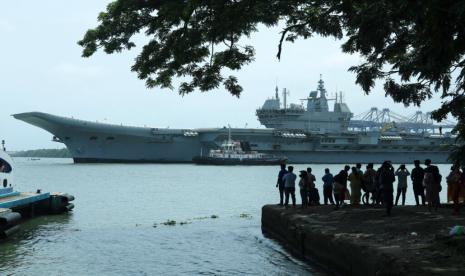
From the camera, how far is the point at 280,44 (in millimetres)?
8992

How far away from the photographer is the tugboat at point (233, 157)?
3499 inches

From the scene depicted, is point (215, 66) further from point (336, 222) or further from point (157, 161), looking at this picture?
point (157, 161)

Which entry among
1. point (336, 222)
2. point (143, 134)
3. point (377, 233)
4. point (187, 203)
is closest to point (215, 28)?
point (377, 233)

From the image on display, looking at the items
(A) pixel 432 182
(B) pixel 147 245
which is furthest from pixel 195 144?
(A) pixel 432 182

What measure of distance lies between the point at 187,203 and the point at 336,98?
93.1 meters

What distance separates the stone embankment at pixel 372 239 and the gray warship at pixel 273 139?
69.5 meters

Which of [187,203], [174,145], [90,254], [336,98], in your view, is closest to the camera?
[90,254]

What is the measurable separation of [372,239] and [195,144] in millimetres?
85626

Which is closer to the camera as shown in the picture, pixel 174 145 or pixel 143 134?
pixel 143 134

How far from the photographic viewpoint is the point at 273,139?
97625mm

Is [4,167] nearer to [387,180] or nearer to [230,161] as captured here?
[387,180]

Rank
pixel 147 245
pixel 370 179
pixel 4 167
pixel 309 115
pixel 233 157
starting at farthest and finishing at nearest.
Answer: pixel 309 115
pixel 233 157
pixel 4 167
pixel 370 179
pixel 147 245

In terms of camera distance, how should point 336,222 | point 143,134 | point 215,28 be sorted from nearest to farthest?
point 215,28 < point 336,222 < point 143,134

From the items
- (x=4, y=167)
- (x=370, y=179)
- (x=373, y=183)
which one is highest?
(x=4, y=167)
